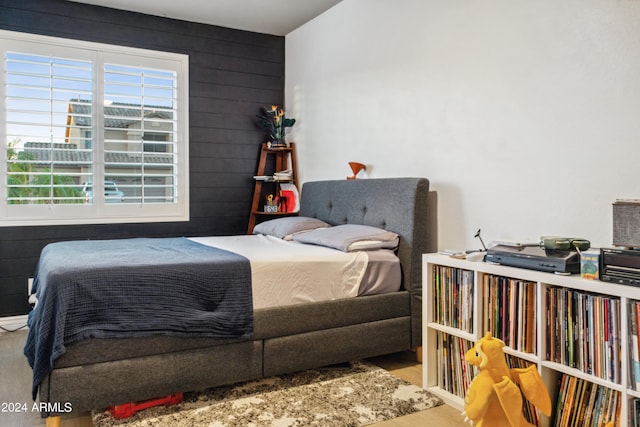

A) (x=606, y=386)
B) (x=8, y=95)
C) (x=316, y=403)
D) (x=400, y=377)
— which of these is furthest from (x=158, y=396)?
(x=8, y=95)

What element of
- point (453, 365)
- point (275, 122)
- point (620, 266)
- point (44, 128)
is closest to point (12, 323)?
point (44, 128)

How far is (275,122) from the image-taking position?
4.69 meters

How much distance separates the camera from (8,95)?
12.3 ft

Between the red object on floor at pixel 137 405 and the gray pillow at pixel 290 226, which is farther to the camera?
the gray pillow at pixel 290 226

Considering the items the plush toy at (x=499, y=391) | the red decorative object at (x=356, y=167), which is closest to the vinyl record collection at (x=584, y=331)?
the plush toy at (x=499, y=391)

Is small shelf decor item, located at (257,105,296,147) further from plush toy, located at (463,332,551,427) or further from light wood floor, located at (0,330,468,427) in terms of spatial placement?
plush toy, located at (463,332,551,427)

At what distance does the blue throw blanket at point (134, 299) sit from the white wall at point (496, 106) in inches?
54.8

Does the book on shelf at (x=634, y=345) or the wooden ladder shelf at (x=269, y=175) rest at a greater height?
the wooden ladder shelf at (x=269, y=175)

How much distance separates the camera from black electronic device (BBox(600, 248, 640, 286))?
172 centimetres

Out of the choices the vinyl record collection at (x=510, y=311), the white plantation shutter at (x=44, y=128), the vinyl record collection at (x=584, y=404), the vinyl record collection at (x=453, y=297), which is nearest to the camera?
the vinyl record collection at (x=584, y=404)

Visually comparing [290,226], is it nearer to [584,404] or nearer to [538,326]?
[538,326]

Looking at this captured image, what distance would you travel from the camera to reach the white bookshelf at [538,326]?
1.73m

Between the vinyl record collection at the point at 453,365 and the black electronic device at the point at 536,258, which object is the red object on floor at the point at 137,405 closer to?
the vinyl record collection at the point at 453,365

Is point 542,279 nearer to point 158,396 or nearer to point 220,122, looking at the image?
point 158,396
